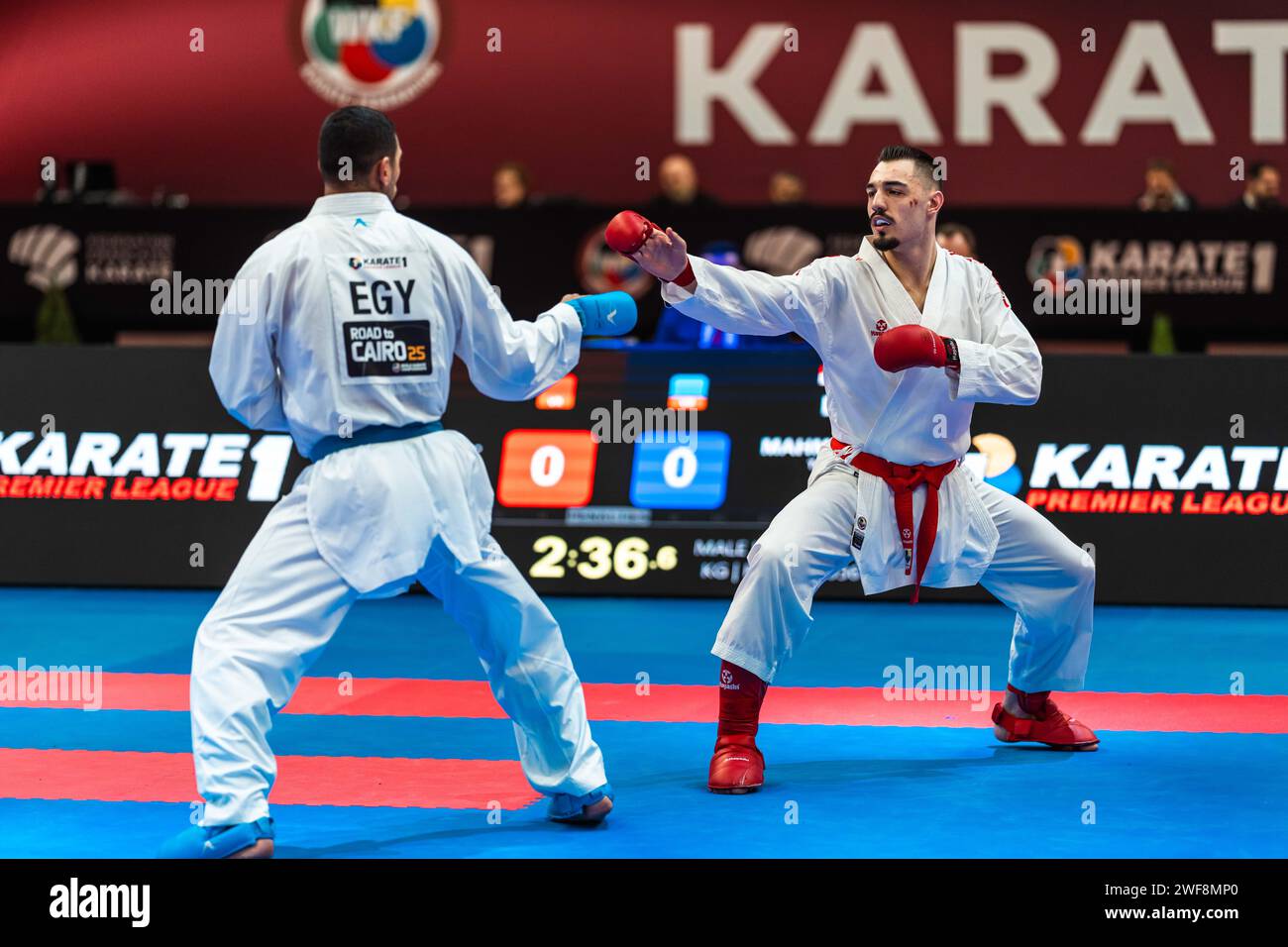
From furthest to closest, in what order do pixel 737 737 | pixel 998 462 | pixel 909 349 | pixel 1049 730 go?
pixel 998 462 → pixel 1049 730 → pixel 737 737 → pixel 909 349

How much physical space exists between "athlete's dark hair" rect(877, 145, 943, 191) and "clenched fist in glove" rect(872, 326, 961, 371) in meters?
0.62

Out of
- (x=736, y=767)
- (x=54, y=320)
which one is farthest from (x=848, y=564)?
(x=54, y=320)

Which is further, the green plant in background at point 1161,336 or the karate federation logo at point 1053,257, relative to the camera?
the karate federation logo at point 1053,257

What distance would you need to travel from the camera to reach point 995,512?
5461 millimetres

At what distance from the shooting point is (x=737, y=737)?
5.12 m

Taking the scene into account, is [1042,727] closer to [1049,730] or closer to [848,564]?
[1049,730]

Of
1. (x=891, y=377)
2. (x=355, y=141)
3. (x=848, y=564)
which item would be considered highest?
(x=355, y=141)

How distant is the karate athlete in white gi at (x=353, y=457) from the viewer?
4.17 metres

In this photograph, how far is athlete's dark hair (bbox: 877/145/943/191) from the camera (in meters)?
5.34

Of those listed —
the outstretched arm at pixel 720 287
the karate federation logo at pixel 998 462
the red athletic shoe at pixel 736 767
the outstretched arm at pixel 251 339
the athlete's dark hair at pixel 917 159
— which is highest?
the athlete's dark hair at pixel 917 159

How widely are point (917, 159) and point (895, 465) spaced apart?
0.95 metres

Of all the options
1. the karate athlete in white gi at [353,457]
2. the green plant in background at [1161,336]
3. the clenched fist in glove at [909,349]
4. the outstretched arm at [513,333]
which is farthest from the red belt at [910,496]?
the green plant in background at [1161,336]

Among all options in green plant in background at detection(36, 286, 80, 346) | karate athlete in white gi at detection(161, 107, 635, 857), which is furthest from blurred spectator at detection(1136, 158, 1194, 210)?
karate athlete in white gi at detection(161, 107, 635, 857)

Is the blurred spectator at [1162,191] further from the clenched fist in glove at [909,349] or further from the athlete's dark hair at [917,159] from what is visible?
the clenched fist in glove at [909,349]
